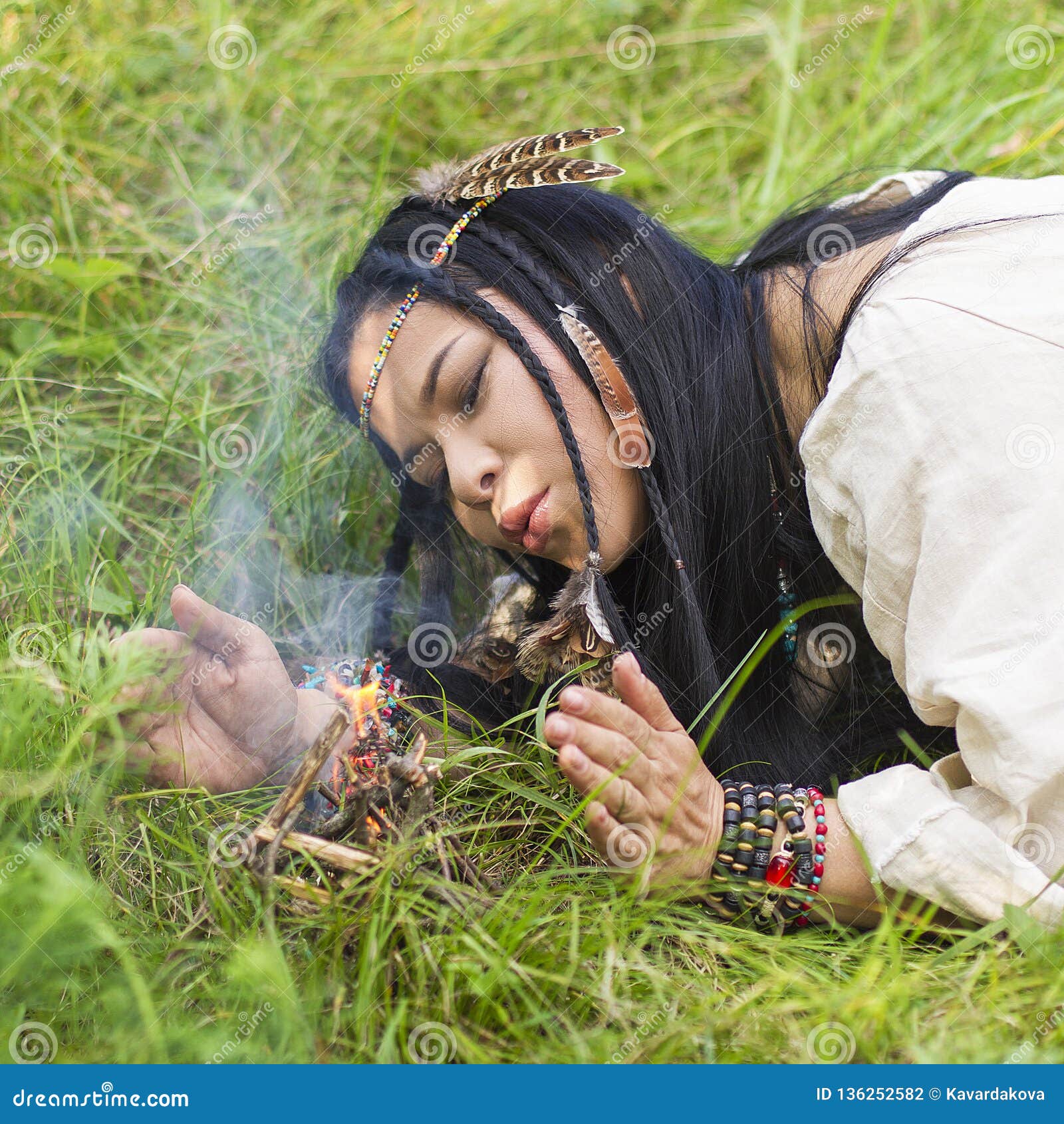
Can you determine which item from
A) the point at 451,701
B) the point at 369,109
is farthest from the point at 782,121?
the point at 451,701

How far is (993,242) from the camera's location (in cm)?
184

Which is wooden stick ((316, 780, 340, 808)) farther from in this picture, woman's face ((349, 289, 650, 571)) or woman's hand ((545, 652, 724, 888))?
woman's face ((349, 289, 650, 571))

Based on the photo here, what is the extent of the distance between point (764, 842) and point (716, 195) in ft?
7.57

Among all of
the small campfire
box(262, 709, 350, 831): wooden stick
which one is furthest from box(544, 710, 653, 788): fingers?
box(262, 709, 350, 831): wooden stick

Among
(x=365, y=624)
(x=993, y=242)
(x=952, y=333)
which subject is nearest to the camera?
(x=952, y=333)

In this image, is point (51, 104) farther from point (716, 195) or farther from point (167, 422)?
point (716, 195)

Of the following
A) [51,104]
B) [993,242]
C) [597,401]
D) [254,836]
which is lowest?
[254,836]

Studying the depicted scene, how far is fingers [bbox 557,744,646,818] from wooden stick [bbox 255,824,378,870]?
12.2 inches

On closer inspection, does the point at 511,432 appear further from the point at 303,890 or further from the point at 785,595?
the point at 303,890

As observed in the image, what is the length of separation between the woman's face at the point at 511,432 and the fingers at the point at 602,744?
47 cm

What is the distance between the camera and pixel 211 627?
1942mm

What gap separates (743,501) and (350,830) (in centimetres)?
100

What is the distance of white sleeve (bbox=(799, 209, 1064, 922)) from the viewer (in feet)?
5.10

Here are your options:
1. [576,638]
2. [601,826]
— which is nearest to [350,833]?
[601,826]
